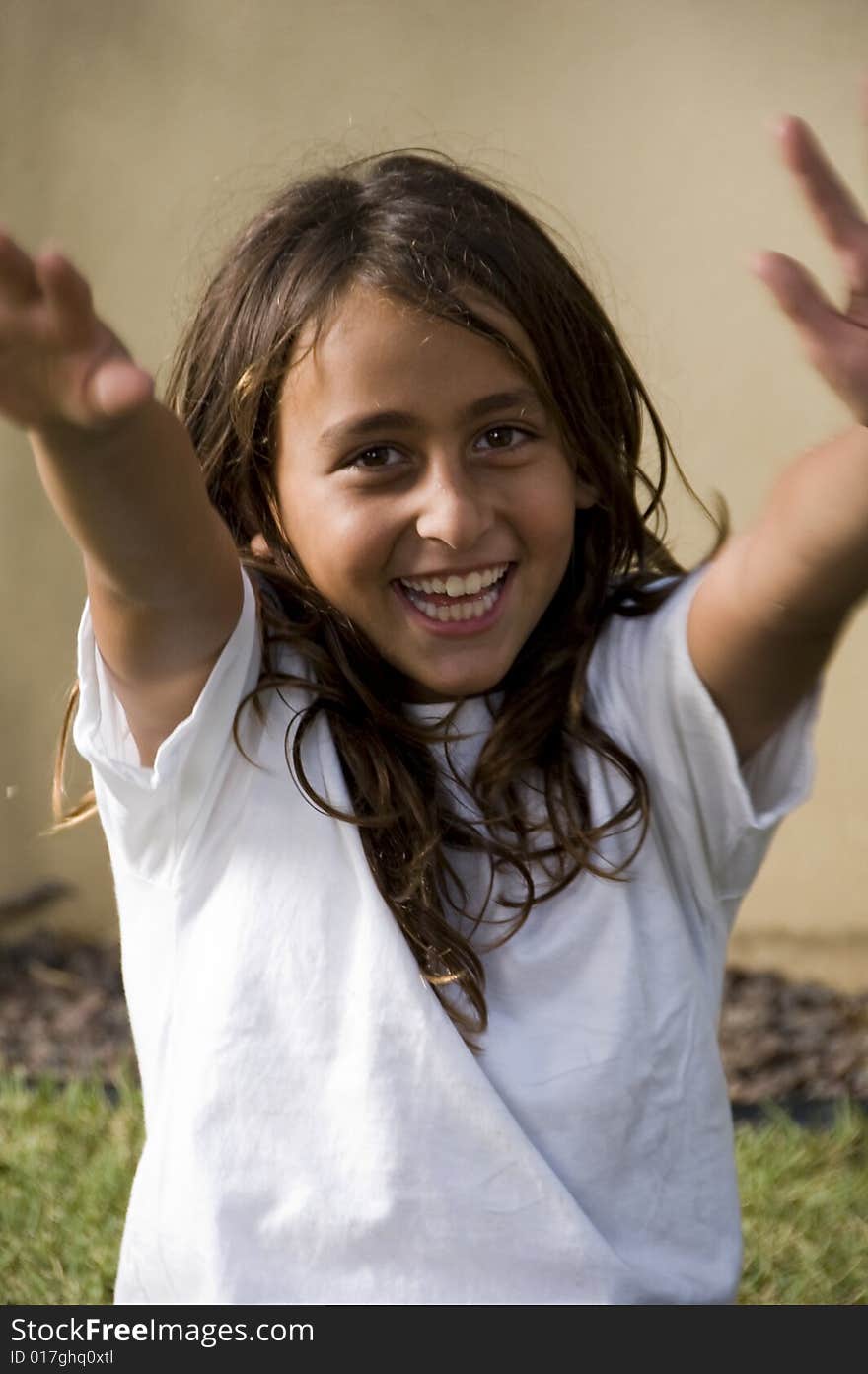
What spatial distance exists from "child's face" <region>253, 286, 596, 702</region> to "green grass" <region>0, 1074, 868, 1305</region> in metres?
1.41

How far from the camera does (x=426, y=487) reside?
2.04 metres

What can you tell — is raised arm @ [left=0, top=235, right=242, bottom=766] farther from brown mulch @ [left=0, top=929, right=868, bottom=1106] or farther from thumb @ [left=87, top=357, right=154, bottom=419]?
brown mulch @ [left=0, top=929, right=868, bottom=1106]

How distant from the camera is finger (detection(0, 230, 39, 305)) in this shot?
164cm

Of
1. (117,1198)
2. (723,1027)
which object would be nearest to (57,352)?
(117,1198)

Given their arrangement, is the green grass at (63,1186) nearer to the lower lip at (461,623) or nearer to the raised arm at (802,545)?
the lower lip at (461,623)

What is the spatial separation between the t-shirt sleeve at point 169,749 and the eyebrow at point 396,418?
0.19 meters

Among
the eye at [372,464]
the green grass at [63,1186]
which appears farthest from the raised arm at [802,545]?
the green grass at [63,1186]

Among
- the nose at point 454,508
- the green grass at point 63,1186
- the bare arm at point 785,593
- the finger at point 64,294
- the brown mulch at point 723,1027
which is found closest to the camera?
the finger at point 64,294

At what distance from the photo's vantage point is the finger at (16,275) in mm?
1644

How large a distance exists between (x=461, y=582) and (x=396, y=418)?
20 centimetres

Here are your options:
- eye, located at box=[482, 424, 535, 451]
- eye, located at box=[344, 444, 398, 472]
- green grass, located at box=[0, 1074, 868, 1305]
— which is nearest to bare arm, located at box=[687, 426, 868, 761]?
eye, located at box=[482, 424, 535, 451]

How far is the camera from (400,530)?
2.06 m
